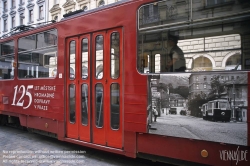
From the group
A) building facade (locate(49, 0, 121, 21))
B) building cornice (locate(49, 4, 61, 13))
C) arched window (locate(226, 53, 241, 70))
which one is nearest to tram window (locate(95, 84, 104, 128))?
arched window (locate(226, 53, 241, 70))

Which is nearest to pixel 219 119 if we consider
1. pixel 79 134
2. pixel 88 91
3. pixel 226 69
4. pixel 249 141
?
pixel 249 141

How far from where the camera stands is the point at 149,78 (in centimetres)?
328

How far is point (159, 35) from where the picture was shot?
3.23 metres

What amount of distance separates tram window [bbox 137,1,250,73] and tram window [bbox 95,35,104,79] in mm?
885

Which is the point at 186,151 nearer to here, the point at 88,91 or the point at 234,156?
the point at 234,156

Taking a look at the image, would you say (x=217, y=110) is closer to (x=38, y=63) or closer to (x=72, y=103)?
(x=72, y=103)

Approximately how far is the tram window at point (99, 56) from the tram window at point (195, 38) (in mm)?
885

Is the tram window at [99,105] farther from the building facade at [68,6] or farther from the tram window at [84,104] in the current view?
the building facade at [68,6]

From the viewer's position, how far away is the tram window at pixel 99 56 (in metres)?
3.96

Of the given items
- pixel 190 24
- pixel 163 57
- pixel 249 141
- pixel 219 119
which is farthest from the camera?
pixel 163 57

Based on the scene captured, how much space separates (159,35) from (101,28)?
1.32m

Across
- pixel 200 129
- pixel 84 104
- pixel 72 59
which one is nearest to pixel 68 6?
pixel 72 59

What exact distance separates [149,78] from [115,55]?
0.91 m

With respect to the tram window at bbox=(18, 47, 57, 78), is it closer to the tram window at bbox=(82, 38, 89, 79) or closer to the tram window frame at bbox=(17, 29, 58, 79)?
the tram window frame at bbox=(17, 29, 58, 79)
